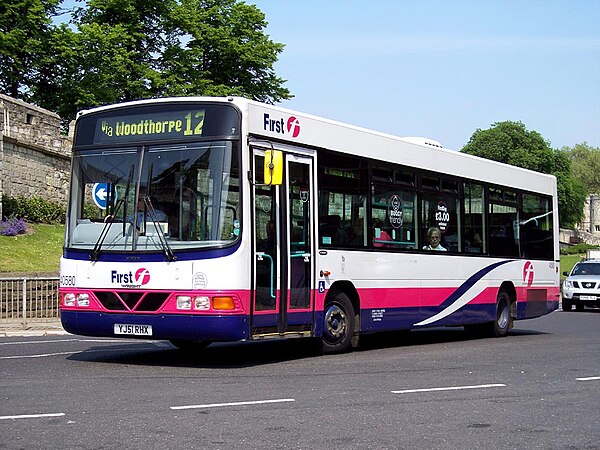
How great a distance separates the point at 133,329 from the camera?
13070mm

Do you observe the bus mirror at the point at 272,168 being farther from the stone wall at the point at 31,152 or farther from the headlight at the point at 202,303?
the stone wall at the point at 31,152

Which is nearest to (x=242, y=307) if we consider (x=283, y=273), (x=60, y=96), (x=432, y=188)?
(x=283, y=273)

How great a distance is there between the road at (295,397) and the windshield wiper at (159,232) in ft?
4.47

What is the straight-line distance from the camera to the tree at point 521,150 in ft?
363

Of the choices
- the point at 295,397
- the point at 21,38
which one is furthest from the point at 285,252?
the point at 21,38

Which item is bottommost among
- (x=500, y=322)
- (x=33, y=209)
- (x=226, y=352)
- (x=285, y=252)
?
(x=226, y=352)

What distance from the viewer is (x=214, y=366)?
1356 cm

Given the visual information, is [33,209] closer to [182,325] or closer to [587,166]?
[182,325]

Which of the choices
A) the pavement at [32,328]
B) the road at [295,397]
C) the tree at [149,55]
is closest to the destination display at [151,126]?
the road at [295,397]

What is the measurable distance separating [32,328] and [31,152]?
59.9 feet

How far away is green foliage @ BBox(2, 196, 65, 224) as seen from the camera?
35938mm

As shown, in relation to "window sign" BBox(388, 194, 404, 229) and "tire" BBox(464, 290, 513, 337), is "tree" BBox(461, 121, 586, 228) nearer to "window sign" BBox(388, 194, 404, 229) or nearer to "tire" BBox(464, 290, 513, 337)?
"tire" BBox(464, 290, 513, 337)

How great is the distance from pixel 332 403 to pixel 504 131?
105m

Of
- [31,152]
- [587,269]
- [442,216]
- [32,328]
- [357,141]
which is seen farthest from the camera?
[31,152]
